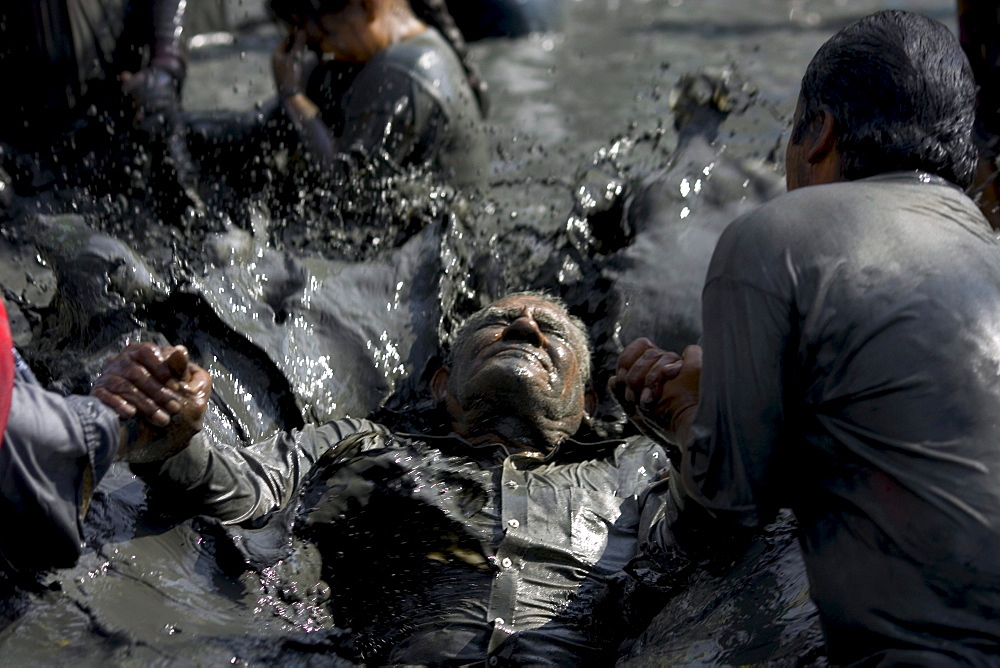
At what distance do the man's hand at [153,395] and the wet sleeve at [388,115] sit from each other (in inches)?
92.5

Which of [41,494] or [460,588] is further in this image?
[460,588]

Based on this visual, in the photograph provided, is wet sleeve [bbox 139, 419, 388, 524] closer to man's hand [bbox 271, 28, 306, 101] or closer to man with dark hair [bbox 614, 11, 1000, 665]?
man with dark hair [bbox 614, 11, 1000, 665]

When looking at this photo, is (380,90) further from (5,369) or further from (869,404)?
(869,404)

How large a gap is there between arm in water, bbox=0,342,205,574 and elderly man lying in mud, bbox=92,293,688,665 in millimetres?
176

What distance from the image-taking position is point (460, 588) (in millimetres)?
3361

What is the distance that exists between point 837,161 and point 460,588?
170 centimetres

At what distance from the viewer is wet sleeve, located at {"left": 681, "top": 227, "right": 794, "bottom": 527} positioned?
2.16m

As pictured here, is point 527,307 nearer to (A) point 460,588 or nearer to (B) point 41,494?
(A) point 460,588

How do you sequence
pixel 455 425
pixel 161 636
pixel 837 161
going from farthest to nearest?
pixel 455 425 → pixel 161 636 → pixel 837 161

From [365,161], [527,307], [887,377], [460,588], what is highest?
[887,377]

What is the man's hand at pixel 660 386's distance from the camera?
8.29 feet

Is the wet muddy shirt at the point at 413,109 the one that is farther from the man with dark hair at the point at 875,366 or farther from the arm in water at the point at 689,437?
the man with dark hair at the point at 875,366

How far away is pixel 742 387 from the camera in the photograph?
2184 millimetres

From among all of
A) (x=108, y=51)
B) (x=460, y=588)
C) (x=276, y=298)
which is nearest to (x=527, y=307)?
(x=276, y=298)
